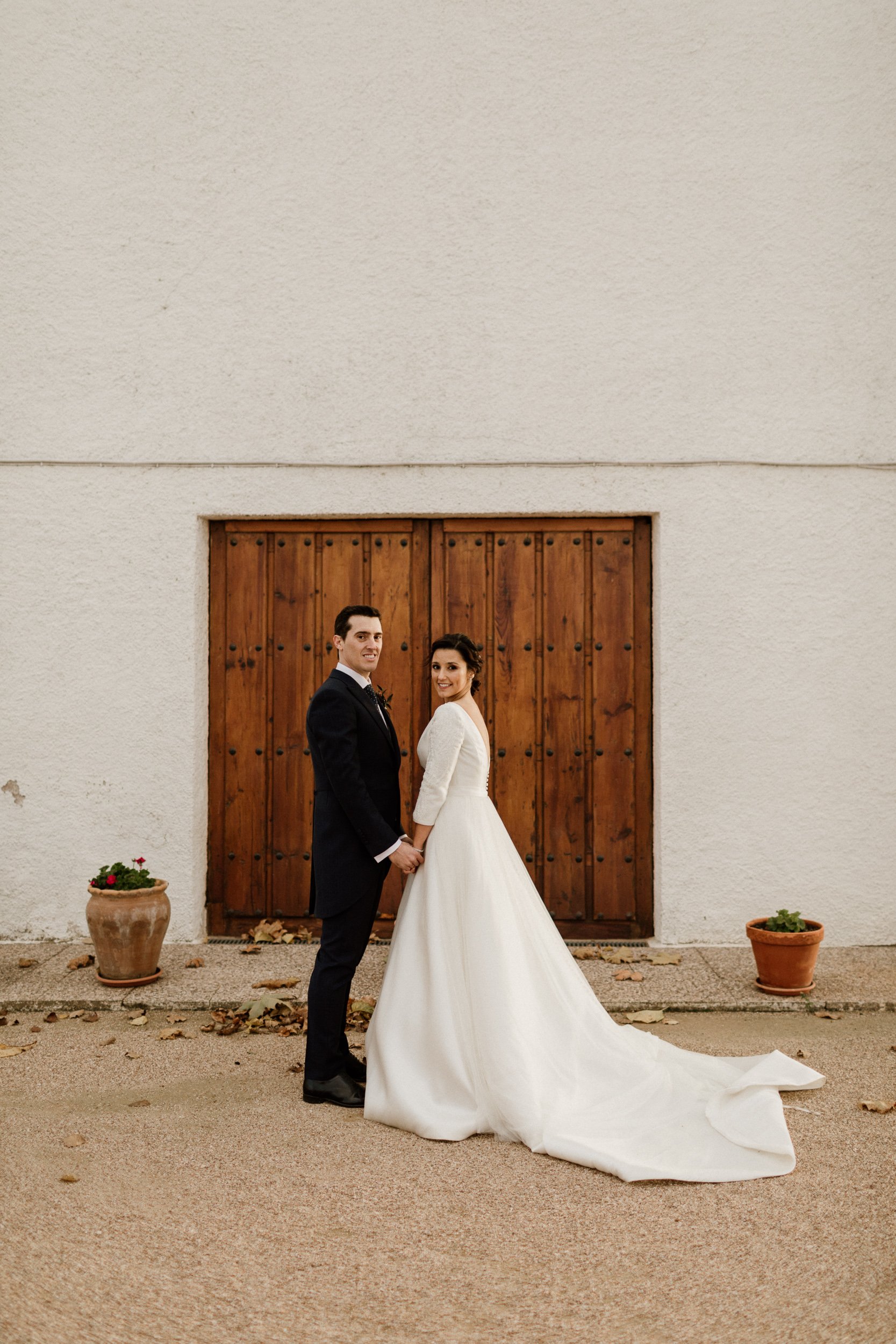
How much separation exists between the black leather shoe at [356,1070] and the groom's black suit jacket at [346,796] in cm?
62

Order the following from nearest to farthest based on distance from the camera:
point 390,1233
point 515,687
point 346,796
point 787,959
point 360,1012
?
1. point 390,1233
2. point 346,796
3. point 360,1012
4. point 787,959
5. point 515,687

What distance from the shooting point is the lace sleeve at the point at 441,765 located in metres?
3.89

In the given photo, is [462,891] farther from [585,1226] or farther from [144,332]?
[144,332]

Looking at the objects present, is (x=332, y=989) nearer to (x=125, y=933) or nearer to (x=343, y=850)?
(x=343, y=850)

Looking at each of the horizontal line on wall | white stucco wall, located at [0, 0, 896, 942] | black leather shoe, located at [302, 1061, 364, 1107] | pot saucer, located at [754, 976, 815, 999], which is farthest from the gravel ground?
the horizontal line on wall

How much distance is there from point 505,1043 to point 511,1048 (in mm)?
25

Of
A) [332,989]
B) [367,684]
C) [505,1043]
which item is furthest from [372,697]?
[505,1043]

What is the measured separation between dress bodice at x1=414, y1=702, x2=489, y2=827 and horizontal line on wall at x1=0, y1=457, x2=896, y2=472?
250 centimetres

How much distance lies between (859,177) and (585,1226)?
5.94 meters

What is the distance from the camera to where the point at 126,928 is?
5195 millimetres

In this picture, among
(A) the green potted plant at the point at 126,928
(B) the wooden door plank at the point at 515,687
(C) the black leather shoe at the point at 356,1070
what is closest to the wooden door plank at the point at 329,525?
(B) the wooden door plank at the point at 515,687

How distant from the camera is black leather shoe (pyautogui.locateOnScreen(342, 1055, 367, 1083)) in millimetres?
3990

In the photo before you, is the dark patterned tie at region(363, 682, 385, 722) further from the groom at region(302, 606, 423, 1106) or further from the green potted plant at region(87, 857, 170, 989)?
the green potted plant at region(87, 857, 170, 989)

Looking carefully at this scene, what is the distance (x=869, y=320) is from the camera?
6.04m
